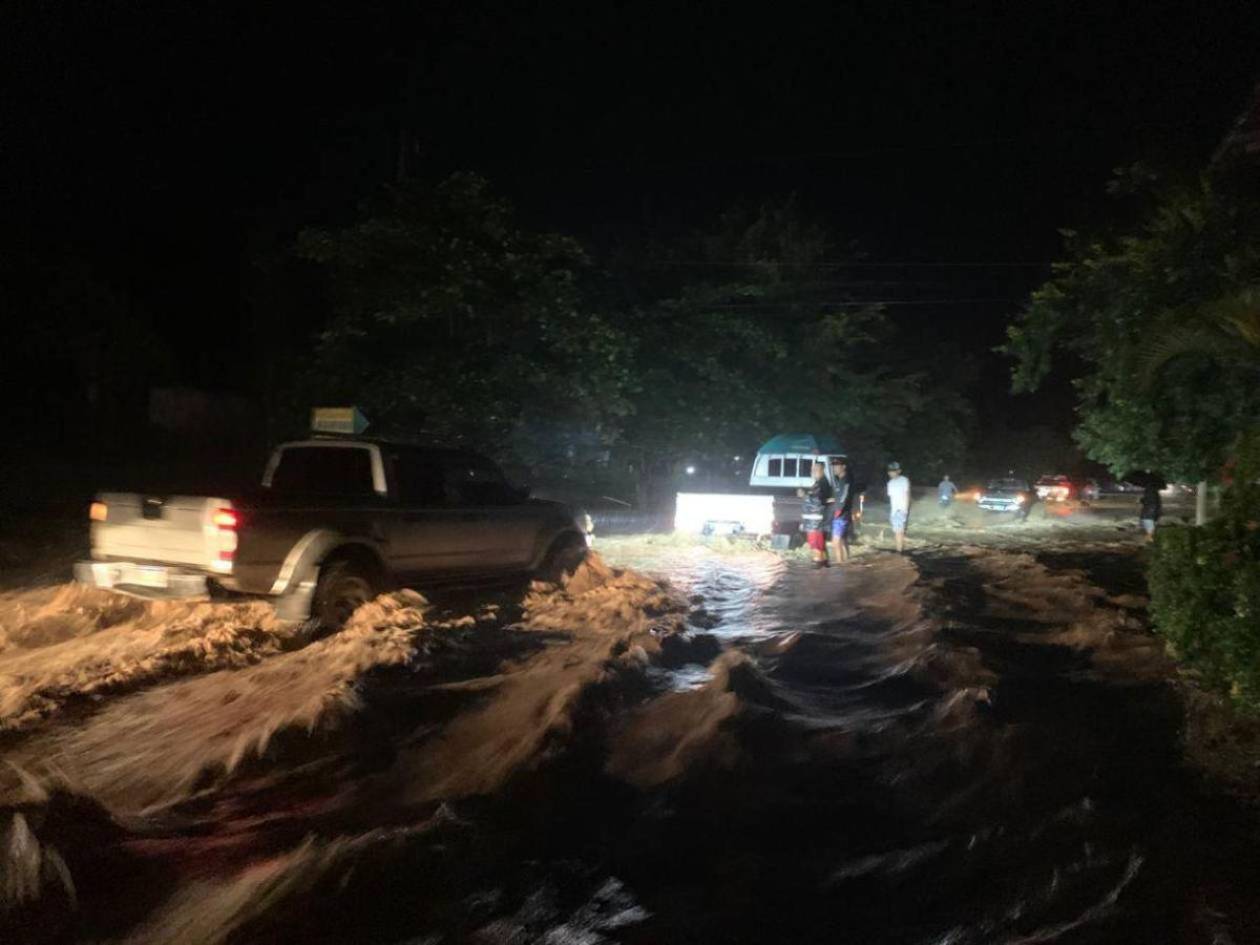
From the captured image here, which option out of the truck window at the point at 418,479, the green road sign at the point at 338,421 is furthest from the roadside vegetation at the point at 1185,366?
the green road sign at the point at 338,421

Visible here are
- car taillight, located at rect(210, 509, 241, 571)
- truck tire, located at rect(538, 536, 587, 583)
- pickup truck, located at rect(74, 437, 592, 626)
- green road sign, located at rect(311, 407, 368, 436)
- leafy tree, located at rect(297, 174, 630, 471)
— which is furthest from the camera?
leafy tree, located at rect(297, 174, 630, 471)

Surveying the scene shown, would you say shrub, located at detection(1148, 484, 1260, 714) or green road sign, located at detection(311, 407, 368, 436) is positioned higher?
green road sign, located at detection(311, 407, 368, 436)

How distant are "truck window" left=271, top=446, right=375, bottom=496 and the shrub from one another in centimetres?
669

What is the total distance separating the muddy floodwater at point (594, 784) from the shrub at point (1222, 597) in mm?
494

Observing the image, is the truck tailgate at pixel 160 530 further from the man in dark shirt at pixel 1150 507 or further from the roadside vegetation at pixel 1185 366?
the man in dark shirt at pixel 1150 507

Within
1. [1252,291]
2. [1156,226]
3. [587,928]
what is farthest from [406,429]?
[587,928]

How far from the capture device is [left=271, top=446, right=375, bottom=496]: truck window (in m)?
10.4

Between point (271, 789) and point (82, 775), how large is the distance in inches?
41.5

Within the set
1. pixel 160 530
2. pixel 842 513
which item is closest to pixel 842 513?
pixel 842 513

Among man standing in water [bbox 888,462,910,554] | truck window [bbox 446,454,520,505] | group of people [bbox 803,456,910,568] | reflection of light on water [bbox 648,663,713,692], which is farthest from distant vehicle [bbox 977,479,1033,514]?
reflection of light on water [bbox 648,663,713,692]

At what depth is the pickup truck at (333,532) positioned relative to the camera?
859 cm

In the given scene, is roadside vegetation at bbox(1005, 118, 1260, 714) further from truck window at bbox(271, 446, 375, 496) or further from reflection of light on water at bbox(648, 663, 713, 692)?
truck window at bbox(271, 446, 375, 496)

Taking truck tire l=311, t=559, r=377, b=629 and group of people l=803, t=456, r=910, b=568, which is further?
group of people l=803, t=456, r=910, b=568

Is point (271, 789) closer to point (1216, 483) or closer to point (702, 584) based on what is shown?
point (702, 584)
